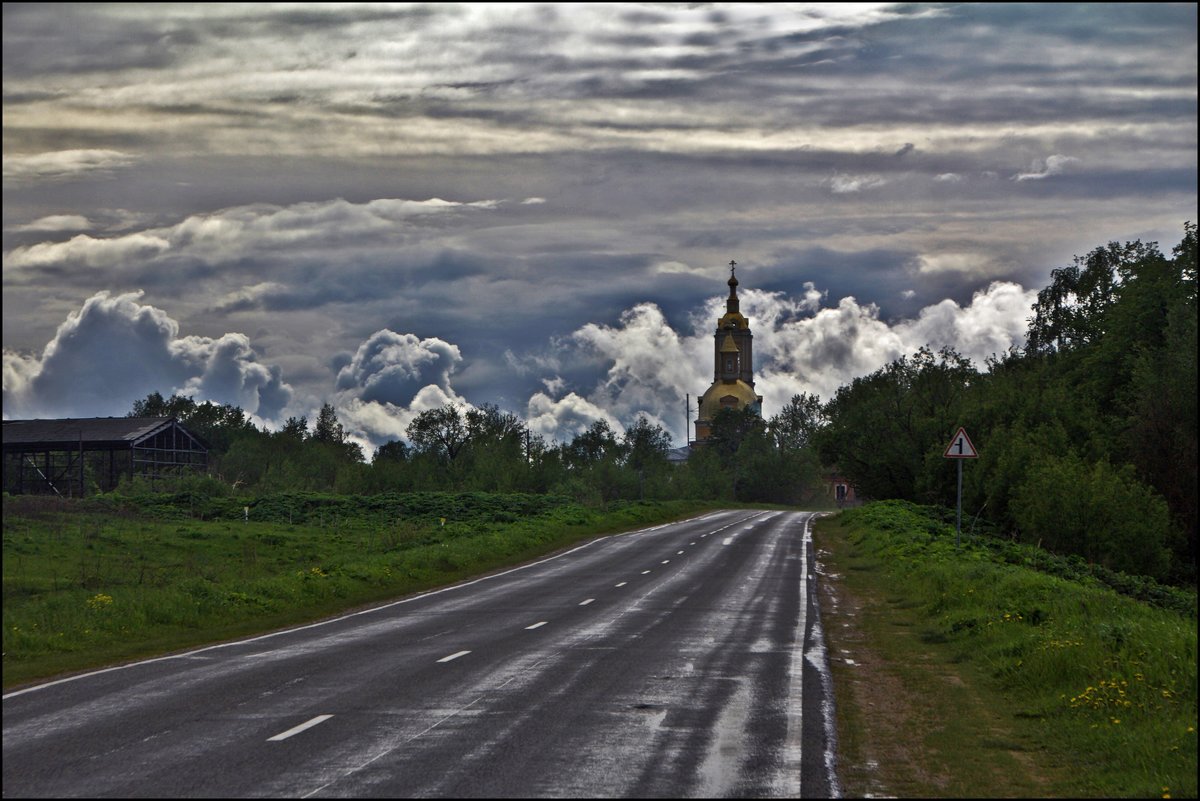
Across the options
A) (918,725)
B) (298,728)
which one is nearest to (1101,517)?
(918,725)

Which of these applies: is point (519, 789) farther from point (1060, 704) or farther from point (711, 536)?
point (711, 536)

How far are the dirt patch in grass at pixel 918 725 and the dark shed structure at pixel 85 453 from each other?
237 feet

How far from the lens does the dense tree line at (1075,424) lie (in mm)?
49812

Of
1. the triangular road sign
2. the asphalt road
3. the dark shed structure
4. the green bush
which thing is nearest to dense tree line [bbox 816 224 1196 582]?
the green bush

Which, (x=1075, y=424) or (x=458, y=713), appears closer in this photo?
(x=458, y=713)

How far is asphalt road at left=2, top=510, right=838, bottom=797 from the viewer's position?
1057 cm

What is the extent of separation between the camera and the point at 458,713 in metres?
14.1

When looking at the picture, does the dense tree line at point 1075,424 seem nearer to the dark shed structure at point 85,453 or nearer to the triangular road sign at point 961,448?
the triangular road sign at point 961,448

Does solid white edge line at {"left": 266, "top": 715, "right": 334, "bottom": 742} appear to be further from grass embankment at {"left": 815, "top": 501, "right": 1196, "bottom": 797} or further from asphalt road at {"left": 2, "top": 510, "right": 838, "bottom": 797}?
grass embankment at {"left": 815, "top": 501, "right": 1196, "bottom": 797}

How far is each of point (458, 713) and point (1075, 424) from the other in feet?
199

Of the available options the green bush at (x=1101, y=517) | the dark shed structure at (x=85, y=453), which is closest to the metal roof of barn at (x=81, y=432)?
the dark shed structure at (x=85, y=453)

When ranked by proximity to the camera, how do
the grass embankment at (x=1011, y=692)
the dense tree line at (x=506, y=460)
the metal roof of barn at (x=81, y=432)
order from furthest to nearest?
the dense tree line at (x=506, y=460)
the metal roof of barn at (x=81, y=432)
the grass embankment at (x=1011, y=692)

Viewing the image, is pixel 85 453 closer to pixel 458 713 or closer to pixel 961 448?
pixel 961 448

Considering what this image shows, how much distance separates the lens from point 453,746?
1205 centimetres
